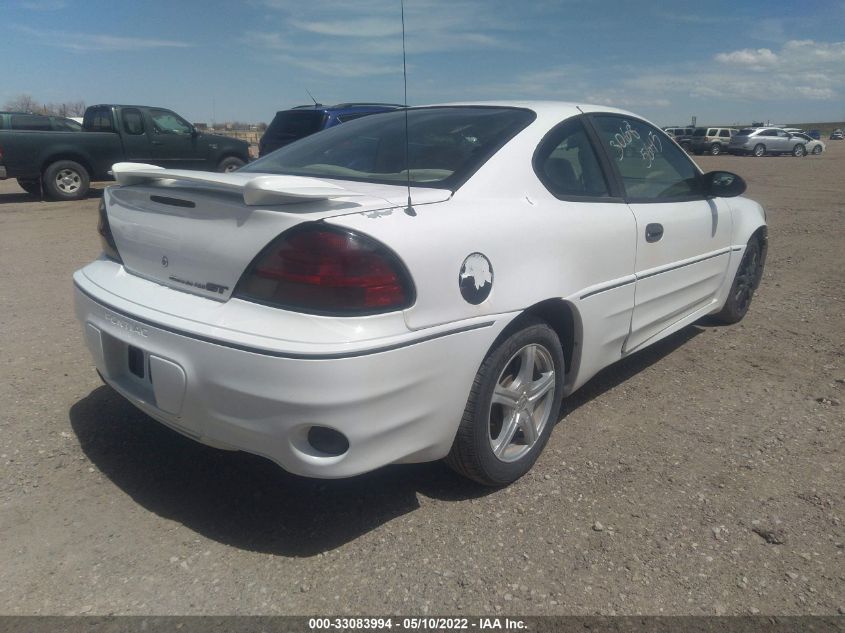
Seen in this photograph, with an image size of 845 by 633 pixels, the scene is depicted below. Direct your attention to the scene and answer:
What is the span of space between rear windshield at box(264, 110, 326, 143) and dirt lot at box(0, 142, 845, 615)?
7.19 m

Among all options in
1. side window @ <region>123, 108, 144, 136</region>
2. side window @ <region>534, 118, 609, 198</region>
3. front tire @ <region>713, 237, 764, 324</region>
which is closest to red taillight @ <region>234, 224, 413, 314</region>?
side window @ <region>534, 118, 609, 198</region>

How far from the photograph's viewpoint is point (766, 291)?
6043mm

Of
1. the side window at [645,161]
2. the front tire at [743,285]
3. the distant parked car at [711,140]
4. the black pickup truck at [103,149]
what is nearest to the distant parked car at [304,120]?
the black pickup truck at [103,149]

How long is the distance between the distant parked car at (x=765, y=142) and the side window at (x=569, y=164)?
35.8 m

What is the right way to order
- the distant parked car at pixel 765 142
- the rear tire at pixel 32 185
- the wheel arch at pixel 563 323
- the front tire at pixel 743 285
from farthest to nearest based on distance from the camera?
the distant parked car at pixel 765 142 < the rear tire at pixel 32 185 < the front tire at pixel 743 285 < the wheel arch at pixel 563 323

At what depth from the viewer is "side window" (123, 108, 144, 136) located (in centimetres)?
1277

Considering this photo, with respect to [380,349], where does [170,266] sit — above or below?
above

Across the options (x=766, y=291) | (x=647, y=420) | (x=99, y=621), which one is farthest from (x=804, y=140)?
(x=99, y=621)

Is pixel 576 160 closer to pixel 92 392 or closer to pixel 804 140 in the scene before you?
pixel 92 392

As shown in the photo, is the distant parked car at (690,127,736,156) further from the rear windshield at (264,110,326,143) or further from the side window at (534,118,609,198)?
the side window at (534,118,609,198)

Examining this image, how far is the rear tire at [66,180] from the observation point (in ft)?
39.8

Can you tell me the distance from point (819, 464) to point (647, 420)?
764 millimetres

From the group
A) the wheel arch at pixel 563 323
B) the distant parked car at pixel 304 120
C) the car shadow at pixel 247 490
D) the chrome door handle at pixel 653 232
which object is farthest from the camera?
the distant parked car at pixel 304 120

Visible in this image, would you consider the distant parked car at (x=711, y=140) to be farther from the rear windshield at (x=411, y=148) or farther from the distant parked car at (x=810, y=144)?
the rear windshield at (x=411, y=148)
